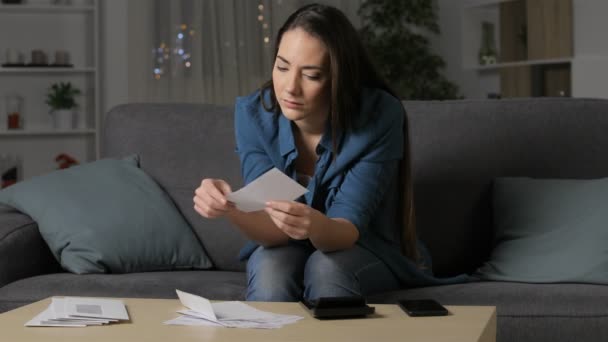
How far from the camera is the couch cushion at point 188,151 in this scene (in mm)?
2619

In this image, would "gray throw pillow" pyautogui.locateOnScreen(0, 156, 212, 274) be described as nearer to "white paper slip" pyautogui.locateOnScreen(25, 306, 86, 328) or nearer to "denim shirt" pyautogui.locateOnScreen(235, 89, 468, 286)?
"denim shirt" pyautogui.locateOnScreen(235, 89, 468, 286)

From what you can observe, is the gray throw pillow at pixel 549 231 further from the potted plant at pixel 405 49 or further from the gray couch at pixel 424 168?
the potted plant at pixel 405 49

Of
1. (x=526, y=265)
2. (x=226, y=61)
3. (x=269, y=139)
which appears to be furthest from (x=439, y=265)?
A: (x=226, y=61)

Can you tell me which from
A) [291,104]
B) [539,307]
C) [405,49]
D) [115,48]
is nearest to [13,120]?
[115,48]

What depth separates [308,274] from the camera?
6.25 feet

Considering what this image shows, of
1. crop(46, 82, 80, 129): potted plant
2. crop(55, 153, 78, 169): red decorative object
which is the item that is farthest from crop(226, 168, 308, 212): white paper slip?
crop(46, 82, 80, 129): potted plant

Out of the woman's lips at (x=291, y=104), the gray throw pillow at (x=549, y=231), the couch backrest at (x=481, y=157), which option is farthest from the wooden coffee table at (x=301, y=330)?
the couch backrest at (x=481, y=157)

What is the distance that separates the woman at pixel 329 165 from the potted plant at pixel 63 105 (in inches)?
144

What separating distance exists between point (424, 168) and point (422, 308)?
1.04m

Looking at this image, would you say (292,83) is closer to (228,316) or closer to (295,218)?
(295,218)

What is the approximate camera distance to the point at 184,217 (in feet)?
8.75

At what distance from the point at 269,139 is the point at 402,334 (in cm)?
86

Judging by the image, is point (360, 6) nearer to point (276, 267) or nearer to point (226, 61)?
point (226, 61)

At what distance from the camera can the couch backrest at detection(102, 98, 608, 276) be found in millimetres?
2533
